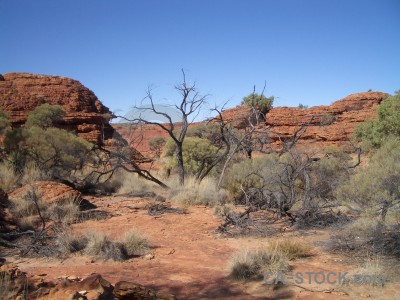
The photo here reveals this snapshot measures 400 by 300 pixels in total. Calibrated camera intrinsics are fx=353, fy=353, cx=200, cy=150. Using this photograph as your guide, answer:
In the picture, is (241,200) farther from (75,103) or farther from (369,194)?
(75,103)

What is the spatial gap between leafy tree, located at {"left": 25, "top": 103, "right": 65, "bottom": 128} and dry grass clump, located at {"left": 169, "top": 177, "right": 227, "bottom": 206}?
1752 cm

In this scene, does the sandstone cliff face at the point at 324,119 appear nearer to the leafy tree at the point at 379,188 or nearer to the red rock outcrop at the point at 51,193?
the red rock outcrop at the point at 51,193

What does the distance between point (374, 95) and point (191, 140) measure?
2434 centimetres

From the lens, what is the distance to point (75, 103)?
35.8 m

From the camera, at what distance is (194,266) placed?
605 centimetres

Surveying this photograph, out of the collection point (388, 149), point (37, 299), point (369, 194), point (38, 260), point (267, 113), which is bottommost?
point (38, 260)

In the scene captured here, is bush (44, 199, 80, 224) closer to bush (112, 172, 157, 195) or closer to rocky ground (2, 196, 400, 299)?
rocky ground (2, 196, 400, 299)

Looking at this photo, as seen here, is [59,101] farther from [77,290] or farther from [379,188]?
[77,290]

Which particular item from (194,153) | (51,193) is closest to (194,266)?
(51,193)

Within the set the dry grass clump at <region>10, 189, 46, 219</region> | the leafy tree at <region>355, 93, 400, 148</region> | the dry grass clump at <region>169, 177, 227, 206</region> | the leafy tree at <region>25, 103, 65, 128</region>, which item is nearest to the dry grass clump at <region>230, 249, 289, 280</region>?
the dry grass clump at <region>10, 189, 46, 219</region>

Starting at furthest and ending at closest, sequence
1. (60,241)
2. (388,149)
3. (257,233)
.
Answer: (388,149) → (257,233) → (60,241)

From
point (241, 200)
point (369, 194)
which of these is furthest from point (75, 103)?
point (369, 194)

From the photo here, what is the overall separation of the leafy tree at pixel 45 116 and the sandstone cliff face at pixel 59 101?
143cm

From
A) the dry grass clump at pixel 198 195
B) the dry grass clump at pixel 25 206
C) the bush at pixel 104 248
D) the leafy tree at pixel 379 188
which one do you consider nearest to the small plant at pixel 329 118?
the dry grass clump at pixel 198 195
